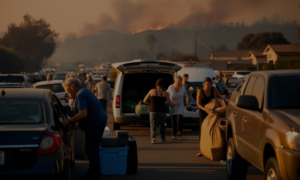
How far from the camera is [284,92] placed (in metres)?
6.30

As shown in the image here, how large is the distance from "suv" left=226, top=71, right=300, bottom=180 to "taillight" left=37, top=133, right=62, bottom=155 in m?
2.40

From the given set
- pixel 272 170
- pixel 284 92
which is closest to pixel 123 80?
pixel 284 92

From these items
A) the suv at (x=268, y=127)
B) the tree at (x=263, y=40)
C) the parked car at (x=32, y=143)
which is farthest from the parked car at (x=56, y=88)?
the tree at (x=263, y=40)

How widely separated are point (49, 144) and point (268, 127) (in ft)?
8.47

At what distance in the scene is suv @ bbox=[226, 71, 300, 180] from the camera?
200 inches

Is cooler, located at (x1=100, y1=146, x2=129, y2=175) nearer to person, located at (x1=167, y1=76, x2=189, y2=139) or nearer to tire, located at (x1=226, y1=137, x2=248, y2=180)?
tire, located at (x1=226, y1=137, x2=248, y2=180)

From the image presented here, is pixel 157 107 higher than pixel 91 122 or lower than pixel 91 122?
lower

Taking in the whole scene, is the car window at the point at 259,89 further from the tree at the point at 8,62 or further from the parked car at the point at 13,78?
the tree at the point at 8,62

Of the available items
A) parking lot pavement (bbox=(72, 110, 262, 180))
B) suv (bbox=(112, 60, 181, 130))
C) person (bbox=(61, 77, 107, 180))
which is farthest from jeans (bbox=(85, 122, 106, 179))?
suv (bbox=(112, 60, 181, 130))

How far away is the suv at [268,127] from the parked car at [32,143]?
7.87 ft

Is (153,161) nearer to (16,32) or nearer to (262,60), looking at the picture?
(262,60)

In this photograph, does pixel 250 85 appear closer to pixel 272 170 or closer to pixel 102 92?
pixel 272 170

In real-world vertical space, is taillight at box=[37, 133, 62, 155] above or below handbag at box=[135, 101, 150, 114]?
above

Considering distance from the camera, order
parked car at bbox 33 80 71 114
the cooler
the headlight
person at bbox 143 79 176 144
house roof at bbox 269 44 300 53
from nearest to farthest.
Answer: the headlight
the cooler
person at bbox 143 79 176 144
parked car at bbox 33 80 71 114
house roof at bbox 269 44 300 53
